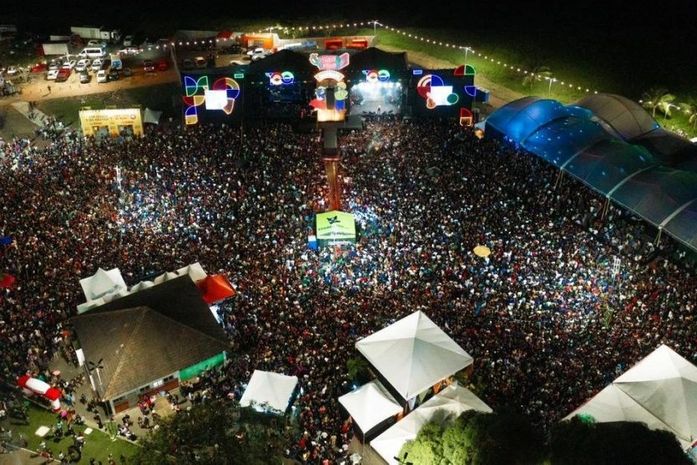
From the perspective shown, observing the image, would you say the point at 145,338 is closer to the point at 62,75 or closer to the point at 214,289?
the point at 214,289

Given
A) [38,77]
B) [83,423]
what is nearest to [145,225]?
[83,423]

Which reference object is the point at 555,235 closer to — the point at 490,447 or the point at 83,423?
the point at 490,447

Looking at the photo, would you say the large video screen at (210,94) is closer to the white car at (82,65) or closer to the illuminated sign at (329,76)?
the illuminated sign at (329,76)

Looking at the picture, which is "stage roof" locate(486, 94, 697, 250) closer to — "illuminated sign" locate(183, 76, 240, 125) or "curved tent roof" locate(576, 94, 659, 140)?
"curved tent roof" locate(576, 94, 659, 140)

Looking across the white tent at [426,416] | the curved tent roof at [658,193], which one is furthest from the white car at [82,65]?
the white tent at [426,416]

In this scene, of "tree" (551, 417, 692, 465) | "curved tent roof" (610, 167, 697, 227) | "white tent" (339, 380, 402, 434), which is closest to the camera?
"tree" (551, 417, 692, 465)

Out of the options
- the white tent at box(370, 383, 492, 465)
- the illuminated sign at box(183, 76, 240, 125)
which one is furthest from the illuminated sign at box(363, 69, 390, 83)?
the white tent at box(370, 383, 492, 465)
